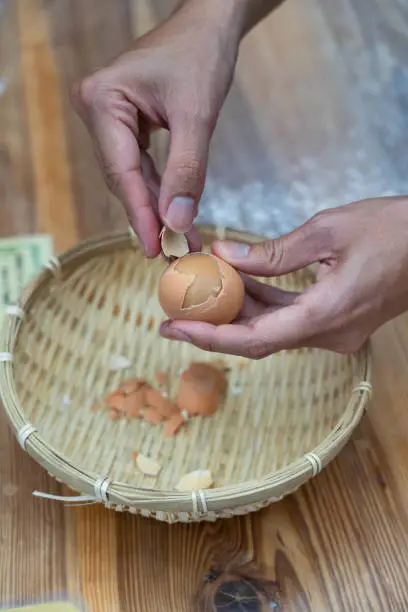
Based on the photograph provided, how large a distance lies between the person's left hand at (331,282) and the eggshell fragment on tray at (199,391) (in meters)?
0.15

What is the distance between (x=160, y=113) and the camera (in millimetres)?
764

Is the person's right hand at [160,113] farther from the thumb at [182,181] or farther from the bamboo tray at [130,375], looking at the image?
the bamboo tray at [130,375]

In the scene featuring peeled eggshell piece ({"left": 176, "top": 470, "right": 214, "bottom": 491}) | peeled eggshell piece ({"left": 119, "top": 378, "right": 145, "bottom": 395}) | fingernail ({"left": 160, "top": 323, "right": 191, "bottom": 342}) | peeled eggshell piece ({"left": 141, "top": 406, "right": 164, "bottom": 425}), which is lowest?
peeled eggshell piece ({"left": 176, "top": 470, "right": 214, "bottom": 491})

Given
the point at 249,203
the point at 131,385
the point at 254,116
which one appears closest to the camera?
the point at 131,385

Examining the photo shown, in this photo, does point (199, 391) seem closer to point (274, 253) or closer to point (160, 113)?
point (274, 253)

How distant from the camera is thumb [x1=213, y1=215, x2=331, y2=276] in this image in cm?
69

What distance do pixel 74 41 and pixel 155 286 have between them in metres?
0.68

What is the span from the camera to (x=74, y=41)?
1.35 metres

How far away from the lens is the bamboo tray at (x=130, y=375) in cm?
76

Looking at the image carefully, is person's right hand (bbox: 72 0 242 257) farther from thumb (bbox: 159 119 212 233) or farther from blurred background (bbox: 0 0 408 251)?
blurred background (bbox: 0 0 408 251)

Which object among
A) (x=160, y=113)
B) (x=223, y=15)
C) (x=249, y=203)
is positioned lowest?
(x=249, y=203)

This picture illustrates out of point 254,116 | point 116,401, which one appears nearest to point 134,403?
point 116,401

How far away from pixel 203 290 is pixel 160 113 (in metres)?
0.22

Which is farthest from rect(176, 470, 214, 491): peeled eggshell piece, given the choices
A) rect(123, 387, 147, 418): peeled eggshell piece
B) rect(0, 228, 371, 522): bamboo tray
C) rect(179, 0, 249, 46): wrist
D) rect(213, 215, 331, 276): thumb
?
rect(179, 0, 249, 46): wrist
